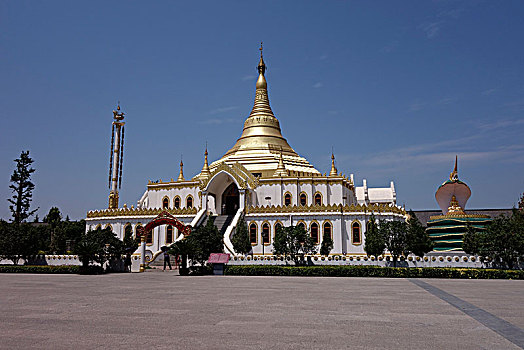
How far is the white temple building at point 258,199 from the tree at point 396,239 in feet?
27.0

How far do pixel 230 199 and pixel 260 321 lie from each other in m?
42.8

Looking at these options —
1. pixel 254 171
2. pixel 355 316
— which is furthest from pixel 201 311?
pixel 254 171

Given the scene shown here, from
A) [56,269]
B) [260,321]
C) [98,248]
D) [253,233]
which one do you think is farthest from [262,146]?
[260,321]

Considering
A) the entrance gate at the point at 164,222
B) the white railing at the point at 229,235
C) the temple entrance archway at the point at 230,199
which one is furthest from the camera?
the temple entrance archway at the point at 230,199

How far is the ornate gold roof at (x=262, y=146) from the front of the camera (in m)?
57.5

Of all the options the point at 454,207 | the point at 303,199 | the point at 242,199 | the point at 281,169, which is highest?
the point at 281,169

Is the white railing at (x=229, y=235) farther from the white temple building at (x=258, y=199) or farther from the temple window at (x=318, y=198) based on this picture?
the temple window at (x=318, y=198)

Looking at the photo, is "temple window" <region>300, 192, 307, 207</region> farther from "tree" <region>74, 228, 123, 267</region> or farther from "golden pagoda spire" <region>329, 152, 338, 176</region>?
"tree" <region>74, 228, 123, 267</region>

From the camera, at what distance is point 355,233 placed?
4603cm

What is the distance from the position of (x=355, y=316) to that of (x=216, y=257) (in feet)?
75.8

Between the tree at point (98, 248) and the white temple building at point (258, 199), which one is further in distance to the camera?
the white temple building at point (258, 199)

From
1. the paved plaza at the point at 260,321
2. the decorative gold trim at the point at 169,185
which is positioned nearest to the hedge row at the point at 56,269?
the paved plaza at the point at 260,321

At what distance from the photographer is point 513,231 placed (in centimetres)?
3322

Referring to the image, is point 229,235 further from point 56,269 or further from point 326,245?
point 56,269
